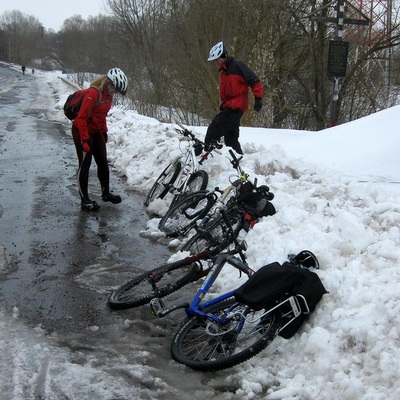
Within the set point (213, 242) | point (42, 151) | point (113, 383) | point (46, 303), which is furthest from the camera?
point (42, 151)

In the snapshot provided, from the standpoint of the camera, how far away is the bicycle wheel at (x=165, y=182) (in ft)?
24.1

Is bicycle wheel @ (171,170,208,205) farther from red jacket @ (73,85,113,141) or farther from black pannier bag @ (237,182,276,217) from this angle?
black pannier bag @ (237,182,276,217)

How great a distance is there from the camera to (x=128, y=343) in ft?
12.7

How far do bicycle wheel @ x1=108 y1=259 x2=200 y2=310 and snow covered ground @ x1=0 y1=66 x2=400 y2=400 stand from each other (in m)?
0.47

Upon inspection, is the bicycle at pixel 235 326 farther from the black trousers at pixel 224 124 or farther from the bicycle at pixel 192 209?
the black trousers at pixel 224 124

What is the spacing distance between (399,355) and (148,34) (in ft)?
89.2

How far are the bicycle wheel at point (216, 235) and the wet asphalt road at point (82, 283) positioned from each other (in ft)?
1.89

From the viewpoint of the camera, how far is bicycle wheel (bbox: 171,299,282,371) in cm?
366

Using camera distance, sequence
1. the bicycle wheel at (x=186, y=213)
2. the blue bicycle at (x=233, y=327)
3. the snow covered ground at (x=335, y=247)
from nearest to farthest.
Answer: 1. the snow covered ground at (x=335, y=247)
2. the blue bicycle at (x=233, y=327)
3. the bicycle wheel at (x=186, y=213)

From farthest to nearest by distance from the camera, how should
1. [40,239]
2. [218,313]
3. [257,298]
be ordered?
[40,239]
[218,313]
[257,298]

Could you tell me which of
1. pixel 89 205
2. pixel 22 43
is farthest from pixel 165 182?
pixel 22 43

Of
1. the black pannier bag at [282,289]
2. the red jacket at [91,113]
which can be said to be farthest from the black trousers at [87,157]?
the black pannier bag at [282,289]

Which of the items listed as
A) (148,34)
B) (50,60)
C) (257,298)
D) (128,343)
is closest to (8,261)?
(128,343)

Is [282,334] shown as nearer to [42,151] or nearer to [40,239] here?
[40,239]
